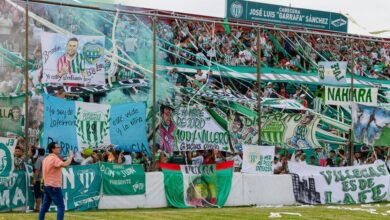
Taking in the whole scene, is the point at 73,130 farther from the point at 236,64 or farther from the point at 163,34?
the point at 236,64

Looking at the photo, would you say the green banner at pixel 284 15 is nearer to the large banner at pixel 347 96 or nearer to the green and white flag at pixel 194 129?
the large banner at pixel 347 96

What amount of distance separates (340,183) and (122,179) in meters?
7.80

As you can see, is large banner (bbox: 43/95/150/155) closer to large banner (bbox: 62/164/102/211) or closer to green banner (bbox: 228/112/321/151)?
large banner (bbox: 62/164/102/211)

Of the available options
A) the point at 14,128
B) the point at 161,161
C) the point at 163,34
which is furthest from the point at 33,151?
the point at 163,34

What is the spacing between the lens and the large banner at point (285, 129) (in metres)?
31.0

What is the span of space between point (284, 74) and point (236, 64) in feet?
9.85

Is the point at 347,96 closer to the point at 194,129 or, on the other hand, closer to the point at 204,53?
the point at 204,53

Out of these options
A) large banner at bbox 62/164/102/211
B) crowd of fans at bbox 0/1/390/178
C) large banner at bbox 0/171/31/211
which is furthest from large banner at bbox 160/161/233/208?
large banner at bbox 0/171/31/211

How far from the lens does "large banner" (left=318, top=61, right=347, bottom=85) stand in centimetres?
3167

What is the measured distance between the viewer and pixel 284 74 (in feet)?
118

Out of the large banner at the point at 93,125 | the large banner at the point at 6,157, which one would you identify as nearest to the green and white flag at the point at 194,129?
the large banner at the point at 93,125

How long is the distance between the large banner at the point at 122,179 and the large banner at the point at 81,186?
0.24 meters

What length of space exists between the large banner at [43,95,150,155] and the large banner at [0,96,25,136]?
94 centimetres

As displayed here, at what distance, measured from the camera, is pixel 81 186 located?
77.9 ft
